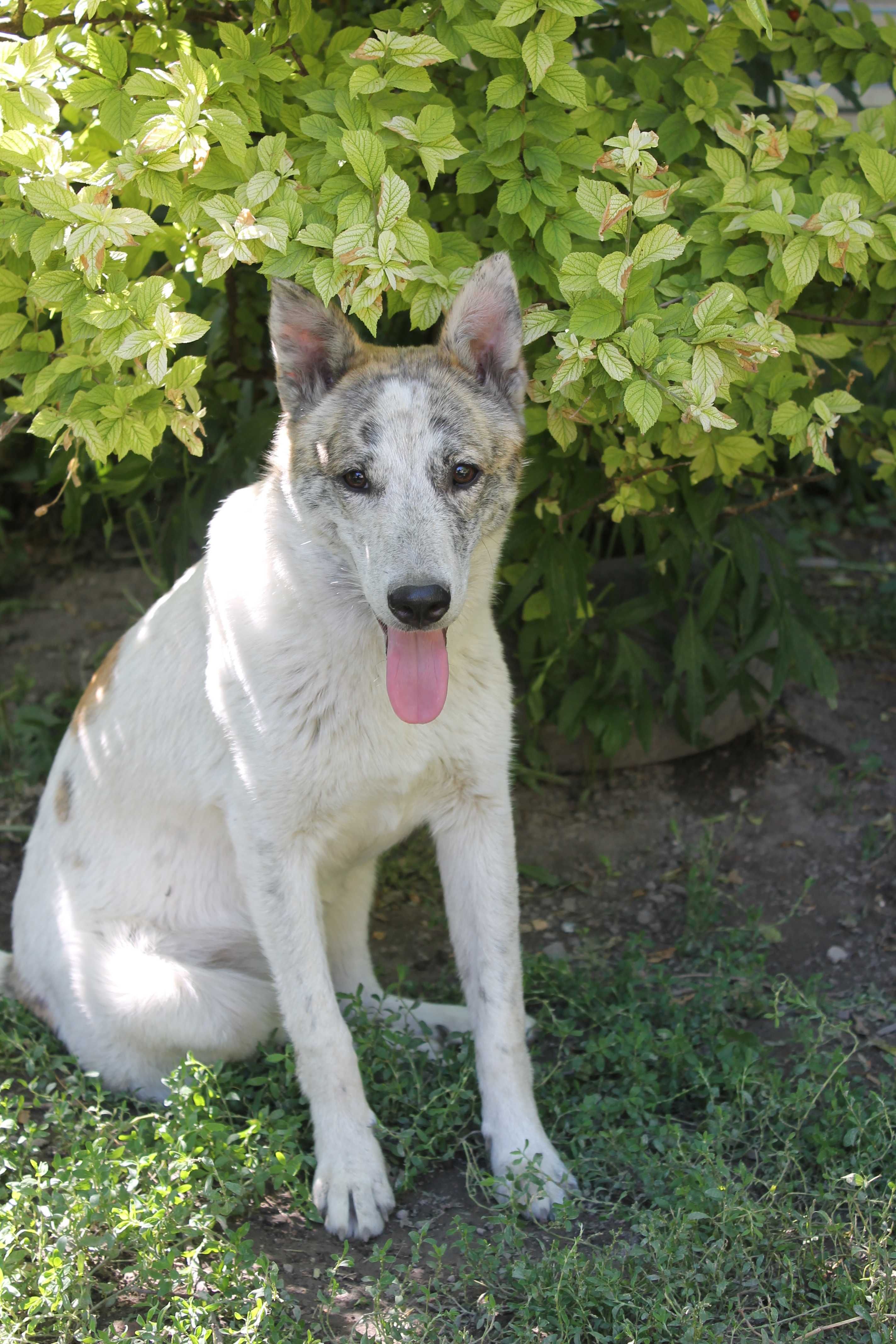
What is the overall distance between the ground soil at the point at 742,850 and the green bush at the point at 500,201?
123cm

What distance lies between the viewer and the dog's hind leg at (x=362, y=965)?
3.48 metres

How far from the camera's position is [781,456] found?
16.7 ft

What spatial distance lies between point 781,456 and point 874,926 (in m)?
2.11

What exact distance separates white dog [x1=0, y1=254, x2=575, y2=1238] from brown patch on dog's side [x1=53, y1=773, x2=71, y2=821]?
0.07 metres

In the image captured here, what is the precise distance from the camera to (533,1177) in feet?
9.15

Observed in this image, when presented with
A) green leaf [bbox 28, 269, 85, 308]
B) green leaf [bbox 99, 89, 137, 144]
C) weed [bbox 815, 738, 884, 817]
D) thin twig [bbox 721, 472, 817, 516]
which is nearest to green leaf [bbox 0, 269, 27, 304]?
green leaf [bbox 28, 269, 85, 308]

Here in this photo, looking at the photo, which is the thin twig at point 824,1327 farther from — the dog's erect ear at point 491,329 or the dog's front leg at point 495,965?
the dog's erect ear at point 491,329

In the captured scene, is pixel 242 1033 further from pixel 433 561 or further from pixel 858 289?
pixel 858 289

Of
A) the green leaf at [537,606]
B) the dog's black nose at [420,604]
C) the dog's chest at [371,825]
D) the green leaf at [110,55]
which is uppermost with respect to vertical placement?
the green leaf at [110,55]

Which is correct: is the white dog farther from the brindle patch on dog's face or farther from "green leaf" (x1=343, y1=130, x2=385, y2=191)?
"green leaf" (x1=343, y1=130, x2=385, y2=191)

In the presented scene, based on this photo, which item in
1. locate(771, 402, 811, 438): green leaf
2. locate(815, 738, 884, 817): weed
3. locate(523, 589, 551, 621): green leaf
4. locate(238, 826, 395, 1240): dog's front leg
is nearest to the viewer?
locate(238, 826, 395, 1240): dog's front leg

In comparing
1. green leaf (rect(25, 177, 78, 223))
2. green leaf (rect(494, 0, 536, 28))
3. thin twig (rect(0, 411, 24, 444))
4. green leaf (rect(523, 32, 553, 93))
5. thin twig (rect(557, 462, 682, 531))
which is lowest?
thin twig (rect(557, 462, 682, 531))

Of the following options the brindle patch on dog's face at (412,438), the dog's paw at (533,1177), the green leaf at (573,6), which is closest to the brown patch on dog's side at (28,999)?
the dog's paw at (533,1177)

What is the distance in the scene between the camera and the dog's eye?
2789mm
